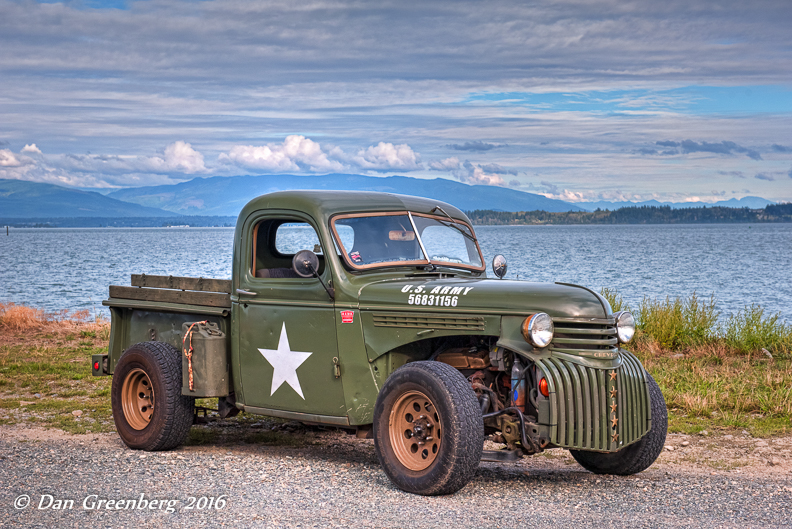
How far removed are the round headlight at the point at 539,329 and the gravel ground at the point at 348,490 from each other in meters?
1.18

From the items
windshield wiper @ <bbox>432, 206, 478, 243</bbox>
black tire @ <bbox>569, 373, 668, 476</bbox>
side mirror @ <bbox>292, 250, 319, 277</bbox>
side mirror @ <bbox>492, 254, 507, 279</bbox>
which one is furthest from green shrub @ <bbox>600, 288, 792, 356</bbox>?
side mirror @ <bbox>292, 250, 319, 277</bbox>

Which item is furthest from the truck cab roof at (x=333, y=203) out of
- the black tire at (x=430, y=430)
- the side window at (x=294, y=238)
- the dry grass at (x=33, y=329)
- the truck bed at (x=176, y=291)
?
the dry grass at (x=33, y=329)

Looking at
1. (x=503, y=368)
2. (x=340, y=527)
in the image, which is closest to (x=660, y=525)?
(x=503, y=368)

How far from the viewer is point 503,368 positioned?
21.4 feet

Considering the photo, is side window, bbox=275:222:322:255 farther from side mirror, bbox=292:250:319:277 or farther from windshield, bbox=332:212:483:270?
side mirror, bbox=292:250:319:277

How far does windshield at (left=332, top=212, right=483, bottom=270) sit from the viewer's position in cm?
750

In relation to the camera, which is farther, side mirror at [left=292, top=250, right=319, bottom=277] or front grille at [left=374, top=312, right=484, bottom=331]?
side mirror at [left=292, top=250, right=319, bottom=277]

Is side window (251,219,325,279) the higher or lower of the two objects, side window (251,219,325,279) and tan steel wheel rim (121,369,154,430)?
the higher

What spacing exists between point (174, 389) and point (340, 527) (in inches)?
119

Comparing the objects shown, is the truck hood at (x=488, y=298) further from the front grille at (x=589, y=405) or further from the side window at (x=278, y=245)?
the side window at (x=278, y=245)

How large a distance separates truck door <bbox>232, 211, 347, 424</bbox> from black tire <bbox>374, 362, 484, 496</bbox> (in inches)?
30.2

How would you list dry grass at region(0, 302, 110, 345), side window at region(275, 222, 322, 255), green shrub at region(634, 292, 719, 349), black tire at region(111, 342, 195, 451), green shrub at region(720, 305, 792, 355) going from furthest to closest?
dry grass at region(0, 302, 110, 345) < green shrub at region(634, 292, 719, 349) < green shrub at region(720, 305, 792, 355) < side window at region(275, 222, 322, 255) < black tire at region(111, 342, 195, 451)

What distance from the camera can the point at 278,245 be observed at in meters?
→ 8.46
